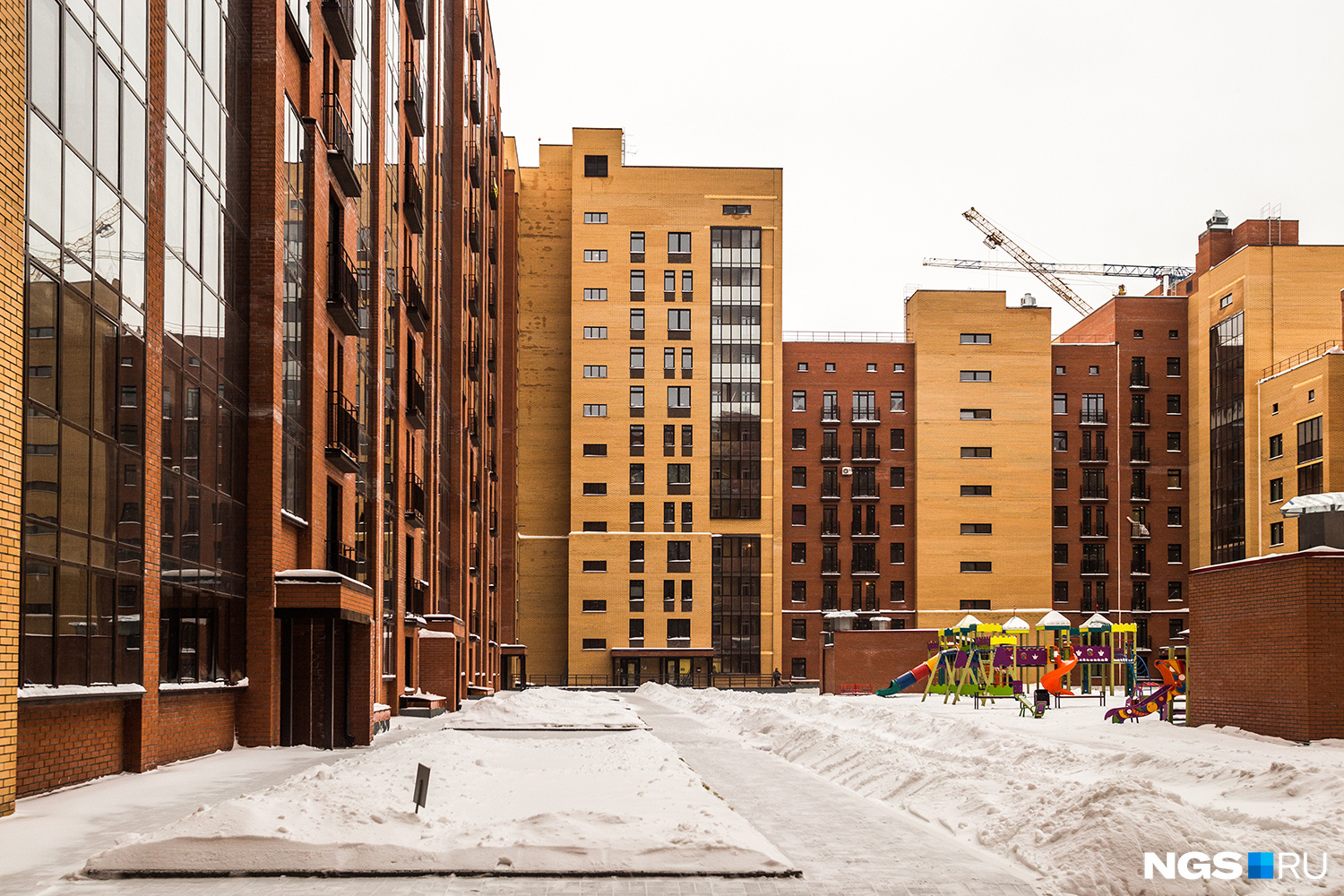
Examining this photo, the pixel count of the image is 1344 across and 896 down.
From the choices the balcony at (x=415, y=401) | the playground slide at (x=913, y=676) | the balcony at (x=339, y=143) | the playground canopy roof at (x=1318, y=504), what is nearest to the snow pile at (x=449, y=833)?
the playground canopy roof at (x=1318, y=504)

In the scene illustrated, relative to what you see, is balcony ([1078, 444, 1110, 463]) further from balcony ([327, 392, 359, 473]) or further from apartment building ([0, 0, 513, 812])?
balcony ([327, 392, 359, 473])

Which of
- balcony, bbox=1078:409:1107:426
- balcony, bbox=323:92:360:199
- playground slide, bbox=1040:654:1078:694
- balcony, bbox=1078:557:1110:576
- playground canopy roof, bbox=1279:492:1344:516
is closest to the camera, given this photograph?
playground canopy roof, bbox=1279:492:1344:516

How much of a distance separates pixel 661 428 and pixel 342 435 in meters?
60.5

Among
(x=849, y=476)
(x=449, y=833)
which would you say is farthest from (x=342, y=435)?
(x=849, y=476)

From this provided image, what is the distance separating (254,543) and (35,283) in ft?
30.7

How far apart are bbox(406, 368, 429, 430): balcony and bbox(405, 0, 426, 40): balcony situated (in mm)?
11454

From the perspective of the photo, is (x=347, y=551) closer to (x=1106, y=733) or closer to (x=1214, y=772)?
(x=1106, y=733)

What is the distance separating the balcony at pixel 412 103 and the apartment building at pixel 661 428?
48.1 m

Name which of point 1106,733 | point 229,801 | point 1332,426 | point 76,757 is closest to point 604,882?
point 229,801

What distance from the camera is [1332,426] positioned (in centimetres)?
7394

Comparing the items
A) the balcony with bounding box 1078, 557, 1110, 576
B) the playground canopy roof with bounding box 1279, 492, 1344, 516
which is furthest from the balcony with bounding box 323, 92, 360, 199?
the balcony with bounding box 1078, 557, 1110, 576

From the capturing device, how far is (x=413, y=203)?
1572 inches

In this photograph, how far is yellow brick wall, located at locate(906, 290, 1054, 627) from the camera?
91938 mm

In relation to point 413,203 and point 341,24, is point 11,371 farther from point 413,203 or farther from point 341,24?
point 413,203
